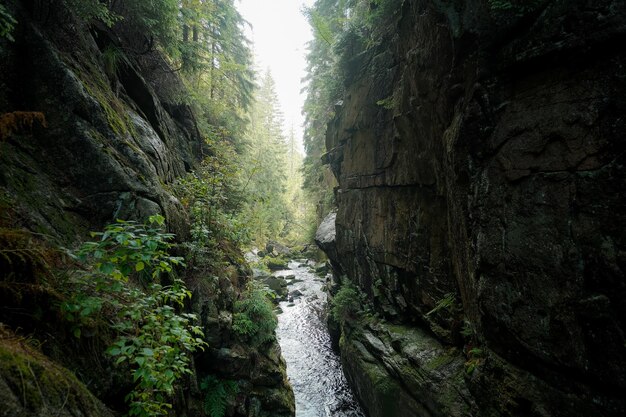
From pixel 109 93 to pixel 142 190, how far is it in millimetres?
2570

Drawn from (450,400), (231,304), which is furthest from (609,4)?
(231,304)

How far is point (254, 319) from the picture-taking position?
8492 millimetres

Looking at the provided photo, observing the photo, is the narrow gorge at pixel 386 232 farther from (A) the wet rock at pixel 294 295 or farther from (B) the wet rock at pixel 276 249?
(B) the wet rock at pixel 276 249

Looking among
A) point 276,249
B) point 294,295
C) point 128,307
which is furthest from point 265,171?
point 128,307

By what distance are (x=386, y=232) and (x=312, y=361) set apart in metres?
6.51

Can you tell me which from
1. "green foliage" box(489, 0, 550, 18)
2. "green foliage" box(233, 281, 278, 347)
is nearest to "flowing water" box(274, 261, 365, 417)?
"green foliage" box(233, 281, 278, 347)

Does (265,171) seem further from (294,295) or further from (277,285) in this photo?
(294,295)

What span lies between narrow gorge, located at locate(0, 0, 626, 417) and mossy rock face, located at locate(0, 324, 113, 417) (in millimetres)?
18

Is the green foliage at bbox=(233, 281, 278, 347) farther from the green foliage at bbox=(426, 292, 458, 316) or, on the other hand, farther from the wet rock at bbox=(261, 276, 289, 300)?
the wet rock at bbox=(261, 276, 289, 300)

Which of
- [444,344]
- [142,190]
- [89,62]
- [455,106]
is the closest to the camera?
[142,190]

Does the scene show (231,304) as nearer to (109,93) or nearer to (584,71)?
(109,93)

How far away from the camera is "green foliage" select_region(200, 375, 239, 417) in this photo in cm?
621

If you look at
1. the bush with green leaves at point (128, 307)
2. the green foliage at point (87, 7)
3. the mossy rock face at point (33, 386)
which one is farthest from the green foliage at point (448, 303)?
the green foliage at point (87, 7)

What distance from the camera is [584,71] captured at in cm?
416
